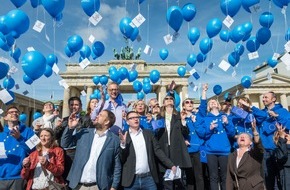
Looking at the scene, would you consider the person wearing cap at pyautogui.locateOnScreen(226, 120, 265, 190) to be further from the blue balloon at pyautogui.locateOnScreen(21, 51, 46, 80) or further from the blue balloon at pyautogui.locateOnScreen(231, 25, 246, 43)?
the blue balloon at pyautogui.locateOnScreen(231, 25, 246, 43)

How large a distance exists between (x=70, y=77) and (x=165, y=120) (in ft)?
129

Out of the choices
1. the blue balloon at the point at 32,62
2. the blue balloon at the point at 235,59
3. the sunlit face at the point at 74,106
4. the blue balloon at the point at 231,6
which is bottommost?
the sunlit face at the point at 74,106

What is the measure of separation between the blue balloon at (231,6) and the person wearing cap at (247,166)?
213 inches

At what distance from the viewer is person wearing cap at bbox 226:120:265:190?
3.92 metres

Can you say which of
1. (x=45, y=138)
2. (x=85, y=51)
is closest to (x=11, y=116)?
(x=45, y=138)

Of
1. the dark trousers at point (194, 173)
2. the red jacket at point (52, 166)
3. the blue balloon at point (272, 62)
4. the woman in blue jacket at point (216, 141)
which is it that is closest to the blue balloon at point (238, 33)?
the blue balloon at point (272, 62)

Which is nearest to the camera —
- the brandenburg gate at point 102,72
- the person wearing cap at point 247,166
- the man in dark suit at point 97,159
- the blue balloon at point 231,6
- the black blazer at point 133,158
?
the man in dark suit at point 97,159

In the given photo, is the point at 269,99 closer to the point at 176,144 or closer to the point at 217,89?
the point at 176,144

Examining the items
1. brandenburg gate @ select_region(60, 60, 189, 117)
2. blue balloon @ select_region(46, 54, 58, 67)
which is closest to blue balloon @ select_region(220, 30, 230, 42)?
blue balloon @ select_region(46, 54, 58, 67)

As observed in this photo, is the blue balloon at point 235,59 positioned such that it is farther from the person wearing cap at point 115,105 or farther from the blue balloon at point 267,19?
the person wearing cap at point 115,105

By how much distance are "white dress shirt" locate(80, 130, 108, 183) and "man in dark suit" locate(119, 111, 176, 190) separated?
0.33m

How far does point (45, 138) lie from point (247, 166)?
3.20 m

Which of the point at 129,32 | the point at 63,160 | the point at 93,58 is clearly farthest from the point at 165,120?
the point at 93,58

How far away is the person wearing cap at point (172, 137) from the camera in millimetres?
4766
